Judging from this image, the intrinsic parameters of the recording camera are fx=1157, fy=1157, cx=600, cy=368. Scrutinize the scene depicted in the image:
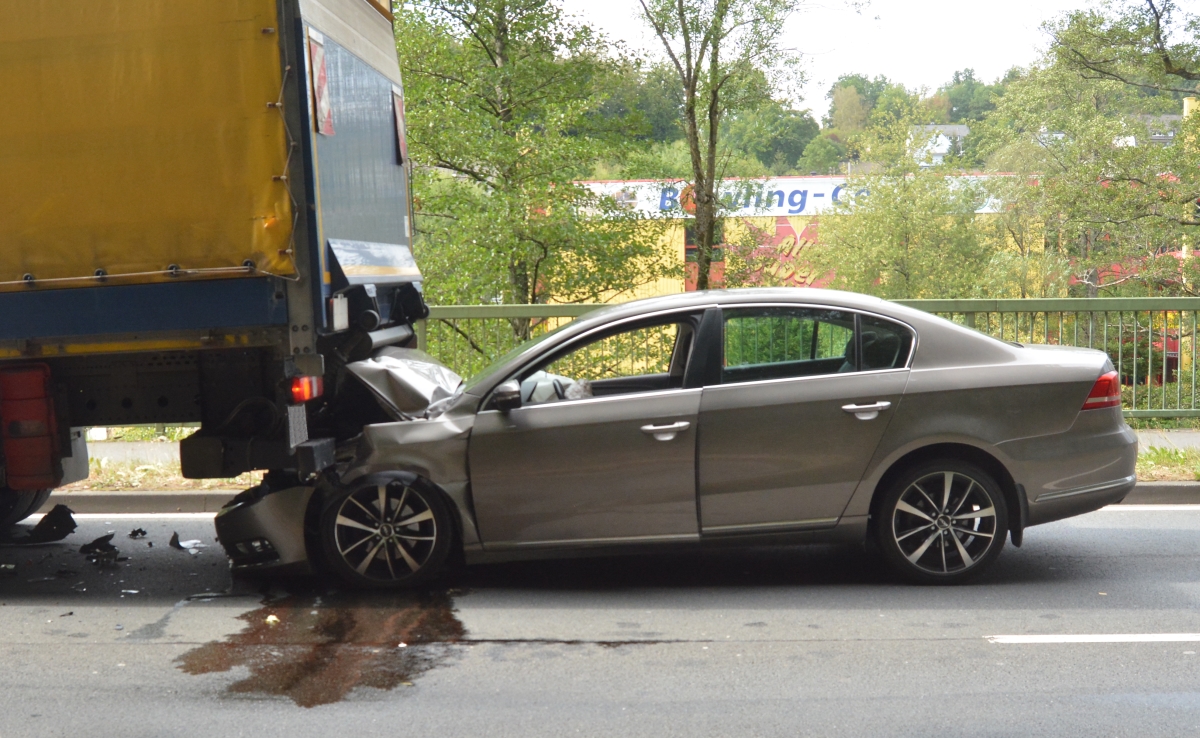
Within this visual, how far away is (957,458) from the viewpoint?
19.7 ft

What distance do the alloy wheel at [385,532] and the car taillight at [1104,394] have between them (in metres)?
3.46

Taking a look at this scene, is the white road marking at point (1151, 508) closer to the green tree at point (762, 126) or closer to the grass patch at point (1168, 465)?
the grass patch at point (1168, 465)

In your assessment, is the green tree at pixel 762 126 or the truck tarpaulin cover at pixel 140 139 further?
the green tree at pixel 762 126

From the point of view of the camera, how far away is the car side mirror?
5926mm

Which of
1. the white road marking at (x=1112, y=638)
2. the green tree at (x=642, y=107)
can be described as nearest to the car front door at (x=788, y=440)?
the white road marking at (x=1112, y=638)

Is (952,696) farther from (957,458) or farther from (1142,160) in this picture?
(1142,160)

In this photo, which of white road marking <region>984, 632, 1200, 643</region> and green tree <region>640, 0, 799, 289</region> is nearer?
white road marking <region>984, 632, 1200, 643</region>

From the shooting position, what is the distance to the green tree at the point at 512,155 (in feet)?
62.6

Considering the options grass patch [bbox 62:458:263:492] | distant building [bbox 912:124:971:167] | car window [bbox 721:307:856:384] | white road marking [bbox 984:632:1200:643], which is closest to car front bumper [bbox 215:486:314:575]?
car window [bbox 721:307:856:384]

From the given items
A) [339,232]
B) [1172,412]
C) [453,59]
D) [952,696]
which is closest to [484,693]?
[952,696]

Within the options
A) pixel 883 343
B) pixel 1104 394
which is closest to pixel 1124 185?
pixel 1104 394

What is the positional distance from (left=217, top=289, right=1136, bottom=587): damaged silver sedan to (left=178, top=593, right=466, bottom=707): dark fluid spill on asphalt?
235 mm

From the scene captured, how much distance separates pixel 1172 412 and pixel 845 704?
8158mm

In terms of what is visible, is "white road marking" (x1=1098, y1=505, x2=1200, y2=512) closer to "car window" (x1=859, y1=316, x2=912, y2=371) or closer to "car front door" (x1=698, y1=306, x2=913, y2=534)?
"car window" (x1=859, y1=316, x2=912, y2=371)
